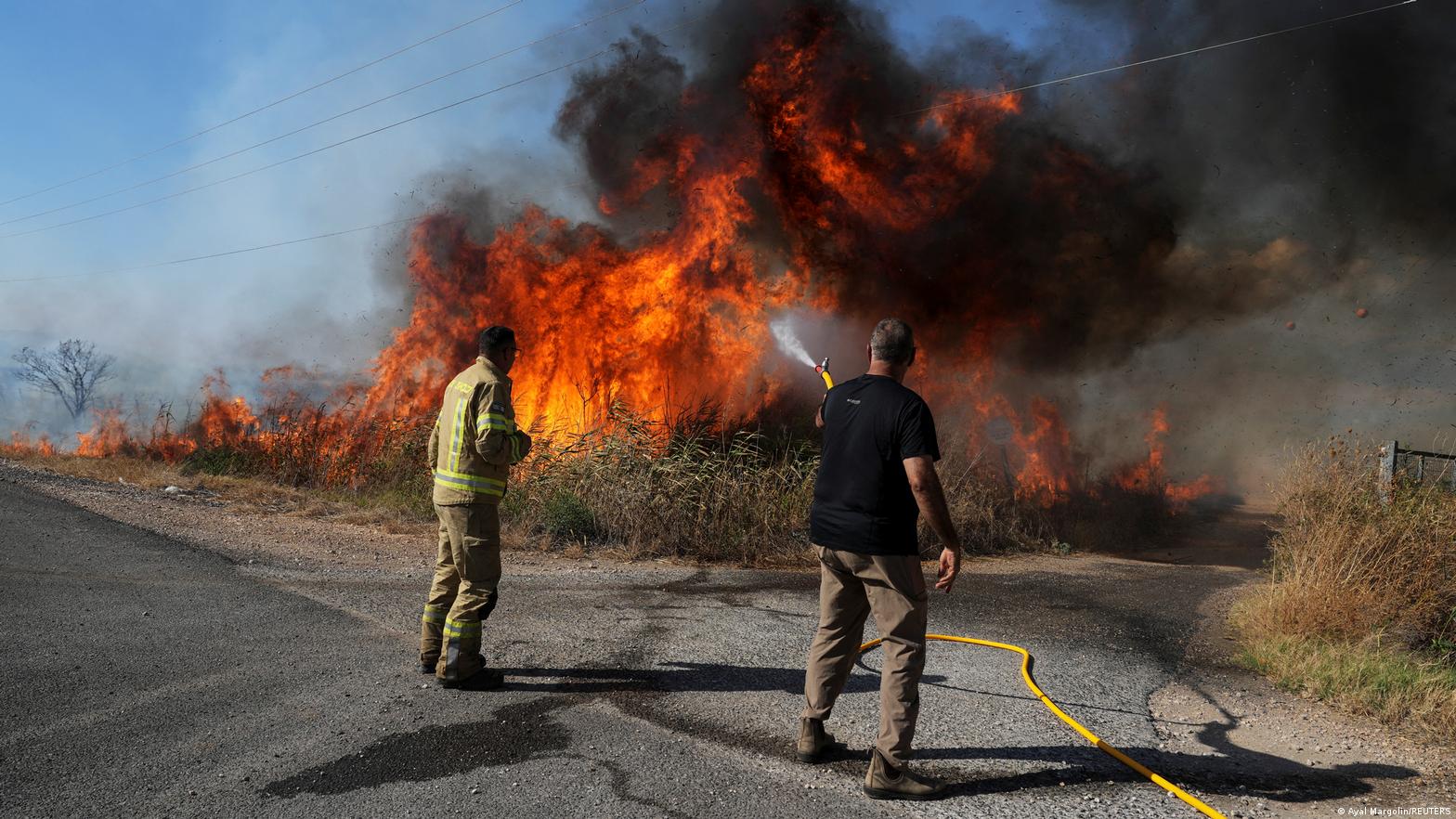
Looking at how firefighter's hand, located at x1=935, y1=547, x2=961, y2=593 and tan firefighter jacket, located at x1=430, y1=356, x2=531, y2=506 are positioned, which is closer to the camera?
firefighter's hand, located at x1=935, y1=547, x2=961, y2=593

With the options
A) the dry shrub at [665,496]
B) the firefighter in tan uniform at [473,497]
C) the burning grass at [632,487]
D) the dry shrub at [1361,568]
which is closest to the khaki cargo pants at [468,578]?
the firefighter in tan uniform at [473,497]

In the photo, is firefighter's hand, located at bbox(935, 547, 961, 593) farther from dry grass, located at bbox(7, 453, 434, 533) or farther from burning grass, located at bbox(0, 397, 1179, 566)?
dry grass, located at bbox(7, 453, 434, 533)

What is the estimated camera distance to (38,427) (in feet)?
73.7

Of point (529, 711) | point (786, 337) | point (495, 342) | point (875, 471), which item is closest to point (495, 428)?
point (495, 342)

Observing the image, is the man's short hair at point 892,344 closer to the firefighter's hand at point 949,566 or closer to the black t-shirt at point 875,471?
the black t-shirt at point 875,471

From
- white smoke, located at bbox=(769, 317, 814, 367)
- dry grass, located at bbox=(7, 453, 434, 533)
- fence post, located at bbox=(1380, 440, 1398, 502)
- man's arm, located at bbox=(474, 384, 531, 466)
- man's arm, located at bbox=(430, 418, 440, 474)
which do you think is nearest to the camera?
man's arm, located at bbox=(474, 384, 531, 466)

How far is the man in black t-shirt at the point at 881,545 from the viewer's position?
3.41m

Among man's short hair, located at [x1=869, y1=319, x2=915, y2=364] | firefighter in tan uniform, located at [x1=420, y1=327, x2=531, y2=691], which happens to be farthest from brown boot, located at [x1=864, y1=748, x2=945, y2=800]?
firefighter in tan uniform, located at [x1=420, y1=327, x2=531, y2=691]

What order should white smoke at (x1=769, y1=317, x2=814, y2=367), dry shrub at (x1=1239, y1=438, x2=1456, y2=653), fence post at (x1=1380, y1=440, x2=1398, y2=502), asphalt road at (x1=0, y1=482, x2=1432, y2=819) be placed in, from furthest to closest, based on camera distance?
white smoke at (x1=769, y1=317, x2=814, y2=367)
fence post at (x1=1380, y1=440, x2=1398, y2=502)
dry shrub at (x1=1239, y1=438, x2=1456, y2=653)
asphalt road at (x1=0, y1=482, x2=1432, y2=819)

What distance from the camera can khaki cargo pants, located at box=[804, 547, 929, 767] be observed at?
342 cm

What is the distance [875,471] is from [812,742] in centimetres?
126

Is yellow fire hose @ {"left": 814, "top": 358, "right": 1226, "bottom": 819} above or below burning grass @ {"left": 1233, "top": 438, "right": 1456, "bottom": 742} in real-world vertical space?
below

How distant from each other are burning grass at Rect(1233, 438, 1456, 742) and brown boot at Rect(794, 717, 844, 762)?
131 inches

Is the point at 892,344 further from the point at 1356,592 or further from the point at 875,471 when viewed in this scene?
the point at 1356,592
